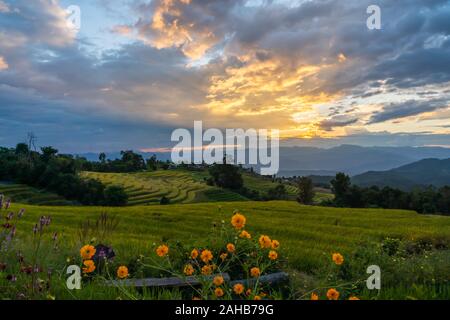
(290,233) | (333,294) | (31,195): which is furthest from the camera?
(31,195)

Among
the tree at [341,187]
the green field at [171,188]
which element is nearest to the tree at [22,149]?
the green field at [171,188]

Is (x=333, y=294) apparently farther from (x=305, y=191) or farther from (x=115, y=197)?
(x=305, y=191)

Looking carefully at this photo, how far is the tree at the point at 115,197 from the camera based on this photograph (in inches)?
2795

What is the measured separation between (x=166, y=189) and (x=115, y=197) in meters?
22.8

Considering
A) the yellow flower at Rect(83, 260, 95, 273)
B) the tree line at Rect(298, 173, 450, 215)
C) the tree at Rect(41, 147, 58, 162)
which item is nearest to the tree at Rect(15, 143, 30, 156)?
the tree at Rect(41, 147, 58, 162)

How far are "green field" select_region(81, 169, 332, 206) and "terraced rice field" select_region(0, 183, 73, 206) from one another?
43.4ft

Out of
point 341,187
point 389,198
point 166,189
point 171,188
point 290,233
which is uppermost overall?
point 290,233

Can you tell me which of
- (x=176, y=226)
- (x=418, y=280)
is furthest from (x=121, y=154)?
(x=418, y=280)

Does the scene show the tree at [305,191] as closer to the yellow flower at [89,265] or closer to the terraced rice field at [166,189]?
the terraced rice field at [166,189]

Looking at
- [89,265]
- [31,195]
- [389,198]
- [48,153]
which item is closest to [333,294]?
[89,265]

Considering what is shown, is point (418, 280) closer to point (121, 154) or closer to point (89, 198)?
point (89, 198)

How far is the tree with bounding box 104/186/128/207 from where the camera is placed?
7100 centimetres

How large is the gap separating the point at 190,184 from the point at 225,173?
9.95m

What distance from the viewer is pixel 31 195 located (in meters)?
71.2
